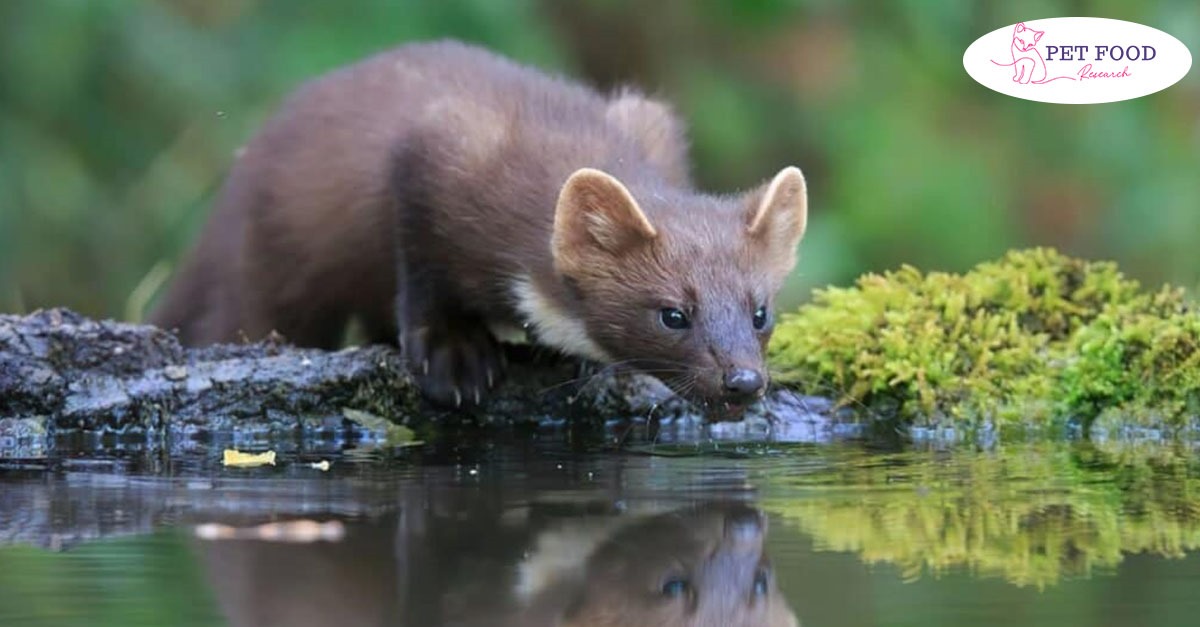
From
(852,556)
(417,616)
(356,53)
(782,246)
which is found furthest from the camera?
(356,53)

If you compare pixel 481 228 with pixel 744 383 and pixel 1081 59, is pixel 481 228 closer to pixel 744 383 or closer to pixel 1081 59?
pixel 744 383

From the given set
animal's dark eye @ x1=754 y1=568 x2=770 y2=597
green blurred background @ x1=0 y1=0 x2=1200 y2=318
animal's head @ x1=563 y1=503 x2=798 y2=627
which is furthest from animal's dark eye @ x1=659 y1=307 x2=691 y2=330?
green blurred background @ x1=0 y1=0 x2=1200 y2=318

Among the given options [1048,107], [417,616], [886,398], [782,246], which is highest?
[1048,107]

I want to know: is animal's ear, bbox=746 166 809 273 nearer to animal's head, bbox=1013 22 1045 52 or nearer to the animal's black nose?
the animal's black nose

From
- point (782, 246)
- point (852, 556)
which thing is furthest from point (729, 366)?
point (852, 556)

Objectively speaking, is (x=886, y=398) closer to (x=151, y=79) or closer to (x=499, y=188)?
(x=499, y=188)

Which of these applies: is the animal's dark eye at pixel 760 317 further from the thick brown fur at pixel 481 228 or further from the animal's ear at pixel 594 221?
the animal's ear at pixel 594 221

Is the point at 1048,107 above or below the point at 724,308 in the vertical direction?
above

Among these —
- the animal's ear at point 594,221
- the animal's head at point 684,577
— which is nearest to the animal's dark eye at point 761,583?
the animal's head at point 684,577
